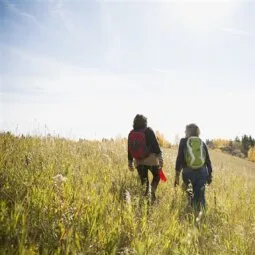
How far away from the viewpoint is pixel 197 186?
26.1 feet

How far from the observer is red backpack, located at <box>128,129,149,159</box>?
8172 mm

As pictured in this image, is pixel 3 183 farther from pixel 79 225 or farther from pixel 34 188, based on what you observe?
pixel 79 225

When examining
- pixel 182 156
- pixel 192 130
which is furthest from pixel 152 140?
pixel 192 130

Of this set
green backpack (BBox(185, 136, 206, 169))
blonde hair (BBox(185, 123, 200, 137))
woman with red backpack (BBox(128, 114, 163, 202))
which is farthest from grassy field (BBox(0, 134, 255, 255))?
blonde hair (BBox(185, 123, 200, 137))

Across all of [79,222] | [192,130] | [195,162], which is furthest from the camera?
[192,130]

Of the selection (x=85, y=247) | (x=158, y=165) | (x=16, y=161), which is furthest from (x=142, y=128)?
(x=85, y=247)

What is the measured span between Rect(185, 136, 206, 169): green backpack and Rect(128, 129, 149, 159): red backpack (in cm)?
100

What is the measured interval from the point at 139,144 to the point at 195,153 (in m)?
1.33

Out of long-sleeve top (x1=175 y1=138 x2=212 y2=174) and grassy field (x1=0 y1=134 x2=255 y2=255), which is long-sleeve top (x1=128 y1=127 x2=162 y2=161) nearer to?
long-sleeve top (x1=175 y1=138 x2=212 y2=174)

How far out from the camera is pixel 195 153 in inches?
312

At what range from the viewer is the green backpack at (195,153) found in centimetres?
790

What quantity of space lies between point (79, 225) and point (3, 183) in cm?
162

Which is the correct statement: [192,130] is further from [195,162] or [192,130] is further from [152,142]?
[152,142]

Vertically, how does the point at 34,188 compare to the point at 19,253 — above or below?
above
